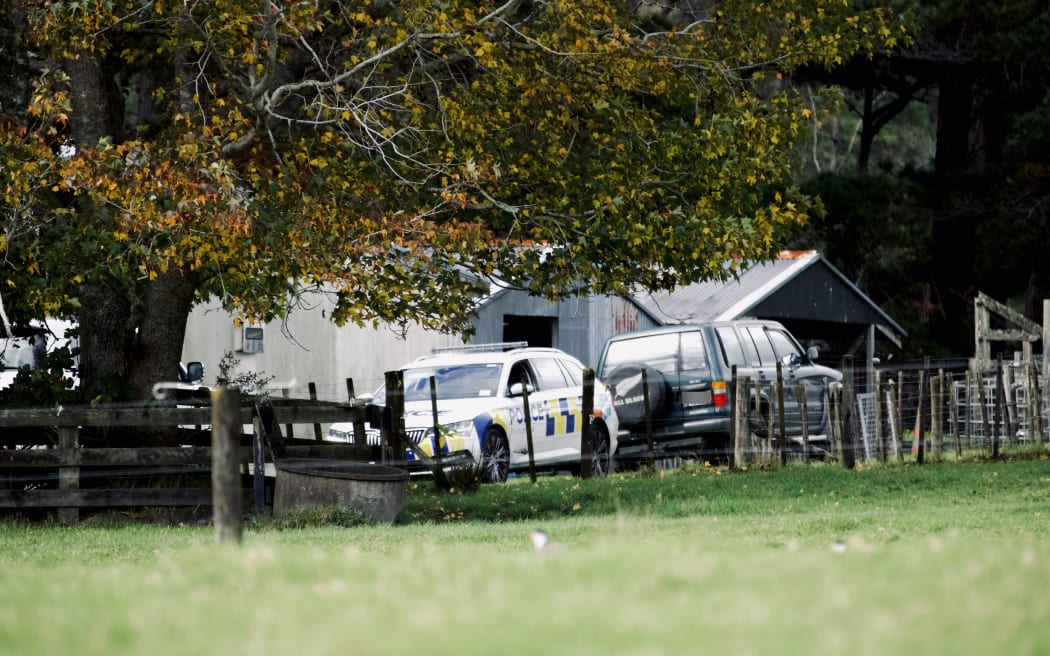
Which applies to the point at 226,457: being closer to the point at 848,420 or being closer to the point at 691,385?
the point at 848,420

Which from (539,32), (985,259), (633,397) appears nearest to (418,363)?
(633,397)

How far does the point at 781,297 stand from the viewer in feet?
99.6

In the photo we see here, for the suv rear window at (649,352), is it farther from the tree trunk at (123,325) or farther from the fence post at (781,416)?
the tree trunk at (123,325)

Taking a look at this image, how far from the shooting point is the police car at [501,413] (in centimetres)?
1783

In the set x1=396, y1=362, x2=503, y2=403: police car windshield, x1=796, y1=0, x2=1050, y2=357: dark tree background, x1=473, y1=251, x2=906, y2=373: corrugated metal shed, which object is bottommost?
x1=396, y1=362, x2=503, y2=403: police car windshield

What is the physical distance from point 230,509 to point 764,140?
9537 millimetres

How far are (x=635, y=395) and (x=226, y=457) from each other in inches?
530

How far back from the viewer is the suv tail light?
20.0 m

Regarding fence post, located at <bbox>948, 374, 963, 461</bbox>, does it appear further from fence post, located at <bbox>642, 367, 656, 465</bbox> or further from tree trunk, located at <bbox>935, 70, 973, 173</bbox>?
tree trunk, located at <bbox>935, 70, 973, 173</bbox>

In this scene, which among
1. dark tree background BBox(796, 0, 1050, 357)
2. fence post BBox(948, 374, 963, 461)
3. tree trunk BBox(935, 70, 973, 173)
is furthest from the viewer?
tree trunk BBox(935, 70, 973, 173)

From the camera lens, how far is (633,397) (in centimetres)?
2048

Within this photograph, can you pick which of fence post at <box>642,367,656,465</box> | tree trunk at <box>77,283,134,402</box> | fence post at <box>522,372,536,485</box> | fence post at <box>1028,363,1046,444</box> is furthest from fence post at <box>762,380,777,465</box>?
tree trunk at <box>77,283,134,402</box>

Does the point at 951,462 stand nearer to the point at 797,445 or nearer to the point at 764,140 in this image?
the point at 797,445

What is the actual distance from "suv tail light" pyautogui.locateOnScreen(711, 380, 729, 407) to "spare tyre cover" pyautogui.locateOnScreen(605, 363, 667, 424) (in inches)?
30.0
